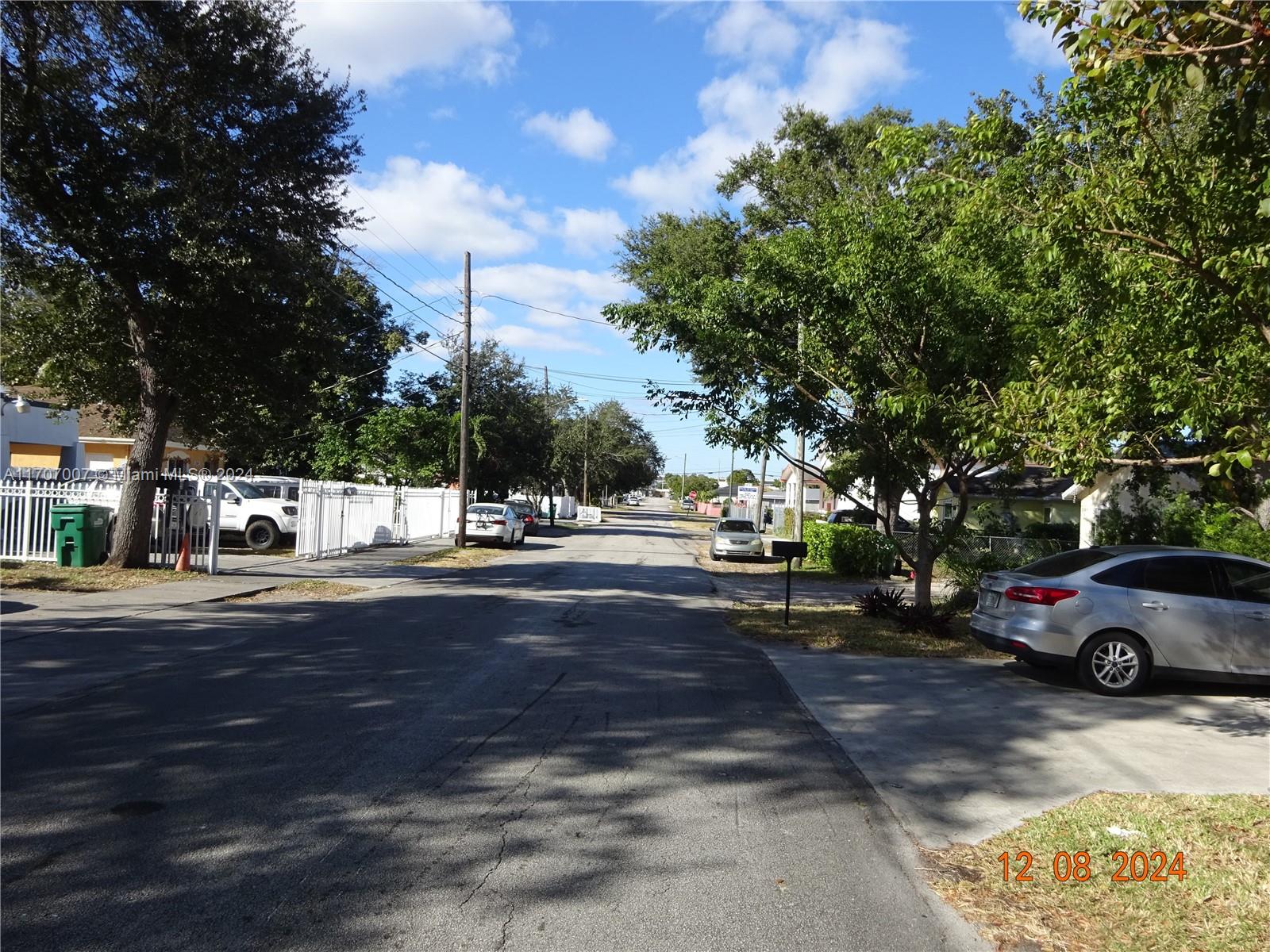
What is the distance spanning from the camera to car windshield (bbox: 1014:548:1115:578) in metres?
9.51

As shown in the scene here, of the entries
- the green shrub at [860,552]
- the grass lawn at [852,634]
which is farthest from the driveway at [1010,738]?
the green shrub at [860,552]

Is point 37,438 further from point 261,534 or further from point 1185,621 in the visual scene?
point 1185,621

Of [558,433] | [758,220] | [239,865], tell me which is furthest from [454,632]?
[558,433]

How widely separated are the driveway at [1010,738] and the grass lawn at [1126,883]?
0.32 m

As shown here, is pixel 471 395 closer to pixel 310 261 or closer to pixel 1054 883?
pixel 310 261

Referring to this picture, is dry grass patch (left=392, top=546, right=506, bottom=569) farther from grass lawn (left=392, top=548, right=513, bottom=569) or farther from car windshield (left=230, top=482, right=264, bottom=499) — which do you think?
car windshield (left=230, top=482, right=264, bottom=499)

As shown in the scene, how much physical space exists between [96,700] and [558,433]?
66.2m

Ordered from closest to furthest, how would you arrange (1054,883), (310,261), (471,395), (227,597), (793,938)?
1. (793,938)
2. (1054,883)
3. (227,597)
4. (310,261)
5. (471,395)

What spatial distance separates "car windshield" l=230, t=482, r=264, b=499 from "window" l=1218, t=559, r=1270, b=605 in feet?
70.5

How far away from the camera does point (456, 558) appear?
26.2 meters

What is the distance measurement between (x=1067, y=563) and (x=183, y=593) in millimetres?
12382

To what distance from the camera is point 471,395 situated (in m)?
46.9

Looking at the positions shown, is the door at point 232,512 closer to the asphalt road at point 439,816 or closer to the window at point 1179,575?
the asphalt road at point 439,816

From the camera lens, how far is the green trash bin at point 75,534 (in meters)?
16.3
